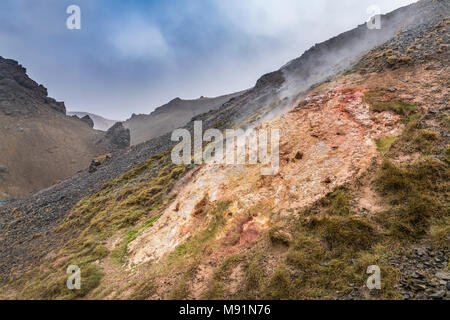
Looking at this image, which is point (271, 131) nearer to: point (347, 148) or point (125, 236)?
point (347, 148)

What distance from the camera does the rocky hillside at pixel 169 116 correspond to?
110 meters

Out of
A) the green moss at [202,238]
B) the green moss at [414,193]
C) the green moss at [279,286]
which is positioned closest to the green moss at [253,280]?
the green moss at [279,286]

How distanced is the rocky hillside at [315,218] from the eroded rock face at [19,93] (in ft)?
262

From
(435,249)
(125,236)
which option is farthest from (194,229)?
(435,249)

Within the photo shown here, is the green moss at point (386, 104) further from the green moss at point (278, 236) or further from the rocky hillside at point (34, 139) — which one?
the rocky hillside at point (34, 139)

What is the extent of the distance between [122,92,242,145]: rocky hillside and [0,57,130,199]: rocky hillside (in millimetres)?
26473

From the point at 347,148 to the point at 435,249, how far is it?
14.3 ft

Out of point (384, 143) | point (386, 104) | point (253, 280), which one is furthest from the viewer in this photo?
point (386, 104)

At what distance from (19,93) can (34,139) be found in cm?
2562

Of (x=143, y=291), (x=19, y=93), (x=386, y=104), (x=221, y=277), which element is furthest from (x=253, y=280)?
(x=19, y=93)

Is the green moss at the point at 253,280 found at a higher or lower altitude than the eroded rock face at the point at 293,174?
lower

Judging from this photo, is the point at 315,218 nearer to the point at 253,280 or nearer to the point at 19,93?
the point at 253,280

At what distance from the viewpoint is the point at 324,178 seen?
26.7 feet

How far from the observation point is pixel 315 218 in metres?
6.90
